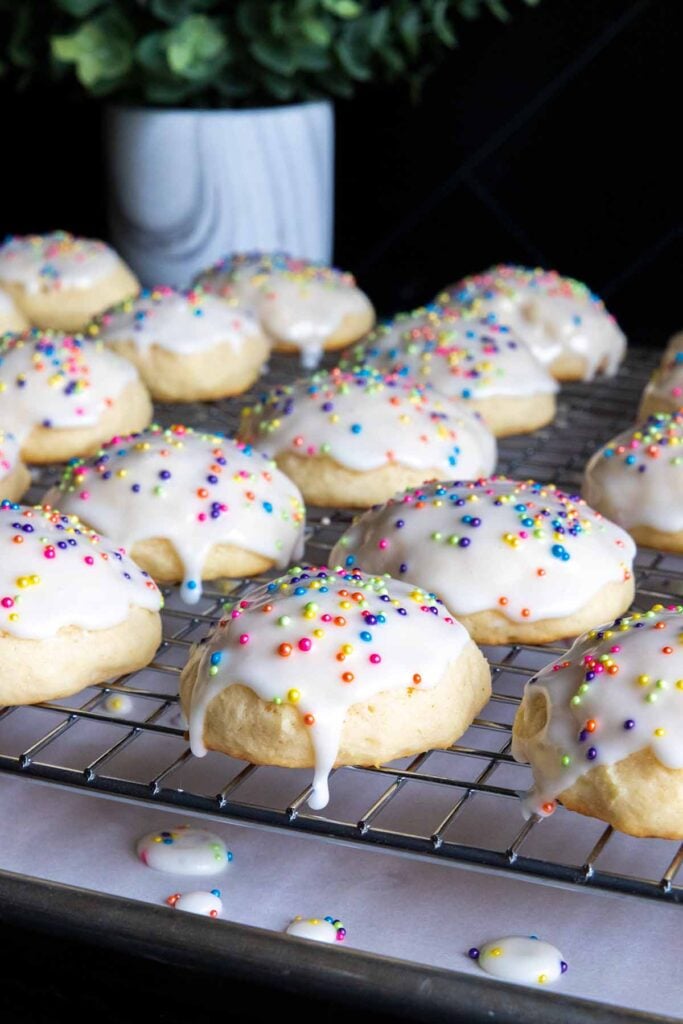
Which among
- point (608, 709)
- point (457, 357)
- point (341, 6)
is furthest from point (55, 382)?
point (608, 709)

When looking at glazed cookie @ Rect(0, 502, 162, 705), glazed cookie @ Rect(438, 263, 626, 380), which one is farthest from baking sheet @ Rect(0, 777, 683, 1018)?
glazed cookie @ Rect(438, 263, 626, 380)

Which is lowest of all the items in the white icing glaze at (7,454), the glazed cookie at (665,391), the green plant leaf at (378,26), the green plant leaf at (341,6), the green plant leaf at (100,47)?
the white icing glaze at (7,454)

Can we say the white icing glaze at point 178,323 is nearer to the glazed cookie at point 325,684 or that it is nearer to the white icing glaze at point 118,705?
the white icing glaze at point 118,705

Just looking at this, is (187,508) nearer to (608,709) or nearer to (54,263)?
(608,709)

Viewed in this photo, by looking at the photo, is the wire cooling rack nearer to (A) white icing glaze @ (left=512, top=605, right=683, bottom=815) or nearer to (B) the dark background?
(A) white icing glaze @ (left=512, top=605, right=683, bottom=815)

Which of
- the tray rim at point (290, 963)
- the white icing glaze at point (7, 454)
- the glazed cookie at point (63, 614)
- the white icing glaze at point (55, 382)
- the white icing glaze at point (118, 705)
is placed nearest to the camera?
the tray rim at point (290, 963)

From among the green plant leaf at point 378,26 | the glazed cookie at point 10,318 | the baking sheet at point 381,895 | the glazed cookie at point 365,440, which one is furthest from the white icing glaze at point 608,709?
the green plant leaf at point 378,26

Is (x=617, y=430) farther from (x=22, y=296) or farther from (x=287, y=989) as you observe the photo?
(x=287, y=989)
